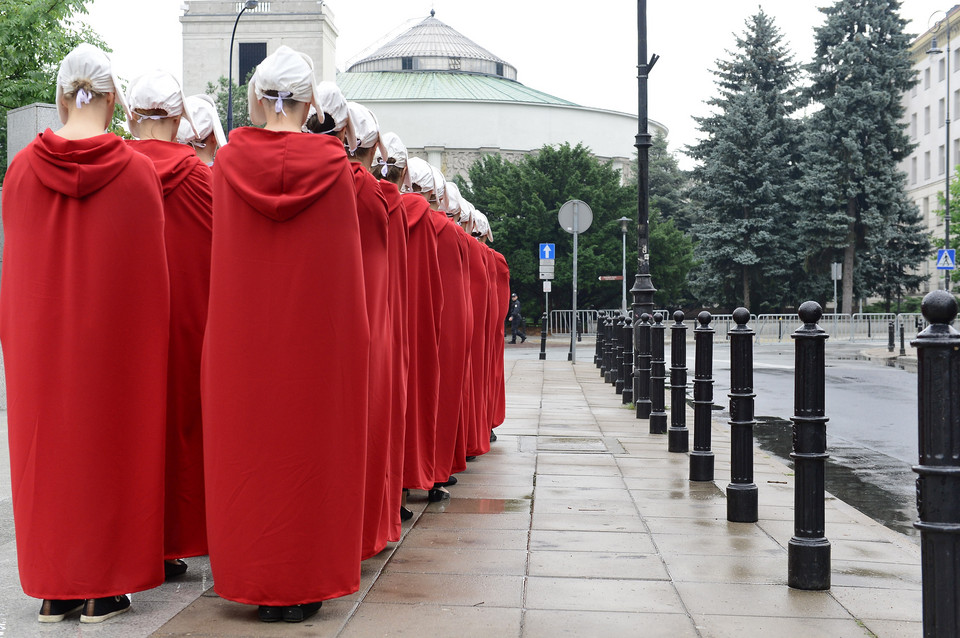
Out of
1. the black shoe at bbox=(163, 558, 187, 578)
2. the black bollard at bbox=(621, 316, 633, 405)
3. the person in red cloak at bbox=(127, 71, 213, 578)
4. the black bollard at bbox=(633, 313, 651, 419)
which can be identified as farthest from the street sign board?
the black shoe at bbox=(163, 558, 187, 578)

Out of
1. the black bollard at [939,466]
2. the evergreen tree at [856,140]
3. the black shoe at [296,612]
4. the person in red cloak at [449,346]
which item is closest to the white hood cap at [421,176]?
the person in red cloak at [449,346]

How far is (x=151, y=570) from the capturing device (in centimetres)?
443

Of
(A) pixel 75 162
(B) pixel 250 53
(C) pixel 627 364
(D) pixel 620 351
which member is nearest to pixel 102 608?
(A) pixel 75 162

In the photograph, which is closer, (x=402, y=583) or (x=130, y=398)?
(x=130, y=398)

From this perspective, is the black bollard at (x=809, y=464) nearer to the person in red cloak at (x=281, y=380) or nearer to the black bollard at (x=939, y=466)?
the black bollard at (x=939, y=466)

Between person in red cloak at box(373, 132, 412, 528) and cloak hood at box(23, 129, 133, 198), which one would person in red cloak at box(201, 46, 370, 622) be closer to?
cloak hood at box(23, 129, 133, 198)

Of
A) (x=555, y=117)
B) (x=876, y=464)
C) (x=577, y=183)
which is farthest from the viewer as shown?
(x=555, y=117)

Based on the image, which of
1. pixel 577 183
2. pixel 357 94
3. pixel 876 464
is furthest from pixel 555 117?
pixel 876 464

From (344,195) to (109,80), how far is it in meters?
1.15

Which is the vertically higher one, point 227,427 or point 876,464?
point 227,427

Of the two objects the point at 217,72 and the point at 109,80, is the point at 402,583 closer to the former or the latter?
the point at 109,80

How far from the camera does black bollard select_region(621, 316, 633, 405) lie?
1511cm

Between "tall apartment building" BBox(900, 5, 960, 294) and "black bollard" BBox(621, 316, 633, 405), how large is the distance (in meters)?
54.7

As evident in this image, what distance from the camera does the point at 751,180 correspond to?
56.5 meters
